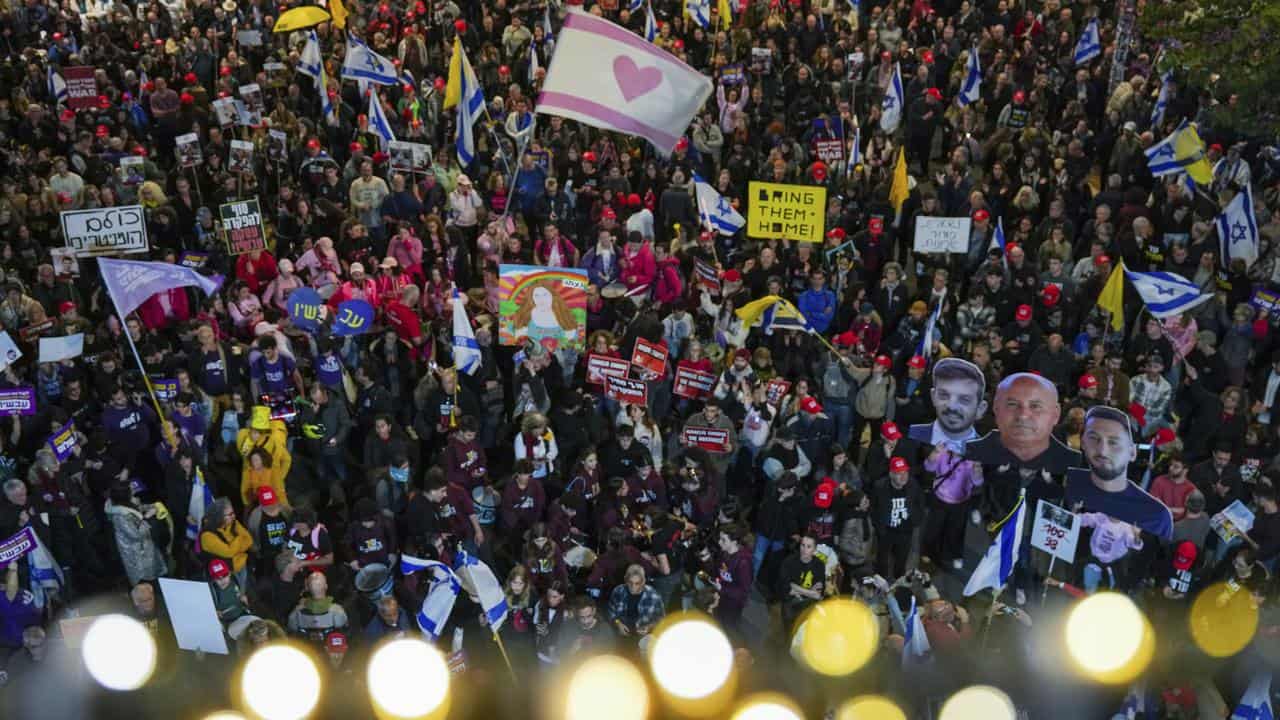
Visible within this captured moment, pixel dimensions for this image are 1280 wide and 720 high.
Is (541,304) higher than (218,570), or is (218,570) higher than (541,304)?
(541,304)

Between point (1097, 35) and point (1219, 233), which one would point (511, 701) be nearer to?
point (1219, 233)

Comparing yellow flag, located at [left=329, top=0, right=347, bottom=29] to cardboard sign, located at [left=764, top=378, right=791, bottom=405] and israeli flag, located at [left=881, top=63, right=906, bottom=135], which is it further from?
cardboard sign, located at [left=764, top=378, right=791, bottom=405]

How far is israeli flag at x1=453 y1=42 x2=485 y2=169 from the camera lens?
14664 mm

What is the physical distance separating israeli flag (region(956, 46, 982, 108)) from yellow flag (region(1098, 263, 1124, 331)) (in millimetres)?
5471

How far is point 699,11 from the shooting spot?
60.4 feet

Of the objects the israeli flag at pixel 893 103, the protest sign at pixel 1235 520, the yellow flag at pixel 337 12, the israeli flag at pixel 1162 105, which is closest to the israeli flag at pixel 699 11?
the israeli flag at pixel 893 103

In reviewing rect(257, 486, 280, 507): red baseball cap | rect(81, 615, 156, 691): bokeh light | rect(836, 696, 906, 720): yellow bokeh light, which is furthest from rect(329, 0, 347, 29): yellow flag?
rect(836, 696, 906, 720): yellow bokeh light

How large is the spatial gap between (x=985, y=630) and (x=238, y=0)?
17814 millimetres

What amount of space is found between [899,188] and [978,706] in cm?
771

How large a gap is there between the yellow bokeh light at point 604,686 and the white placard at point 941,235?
22.2 ft

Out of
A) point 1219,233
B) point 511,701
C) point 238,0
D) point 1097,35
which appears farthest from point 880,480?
point 238,0

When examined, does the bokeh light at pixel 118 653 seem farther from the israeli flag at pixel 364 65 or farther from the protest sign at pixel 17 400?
the israeli flag at pixel 364 65

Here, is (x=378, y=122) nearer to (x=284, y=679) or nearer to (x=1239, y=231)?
(x=284, y=679)

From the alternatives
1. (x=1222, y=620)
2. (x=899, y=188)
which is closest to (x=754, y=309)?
(x=899, y=188)
